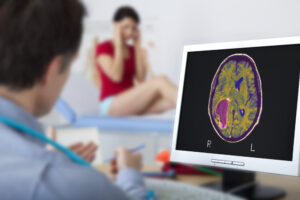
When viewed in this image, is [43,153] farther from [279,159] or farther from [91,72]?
[91,72]

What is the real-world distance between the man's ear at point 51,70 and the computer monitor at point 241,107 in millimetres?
295

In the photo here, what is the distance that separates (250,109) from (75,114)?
8.42ft

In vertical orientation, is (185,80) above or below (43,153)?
above

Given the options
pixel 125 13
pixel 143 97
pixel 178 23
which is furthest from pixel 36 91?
pixel 178 23

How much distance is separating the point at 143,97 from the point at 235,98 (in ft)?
7.69

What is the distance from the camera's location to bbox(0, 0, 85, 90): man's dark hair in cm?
64

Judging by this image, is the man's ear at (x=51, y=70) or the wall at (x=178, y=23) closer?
the man's ear at (x=51, y=70)

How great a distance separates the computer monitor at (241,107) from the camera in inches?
30.6

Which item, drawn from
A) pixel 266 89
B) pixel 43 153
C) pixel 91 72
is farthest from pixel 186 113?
pixel 91 72

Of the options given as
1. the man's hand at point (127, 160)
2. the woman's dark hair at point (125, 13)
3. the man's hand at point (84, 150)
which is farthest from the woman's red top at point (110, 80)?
the man's hand at point (84, 150)

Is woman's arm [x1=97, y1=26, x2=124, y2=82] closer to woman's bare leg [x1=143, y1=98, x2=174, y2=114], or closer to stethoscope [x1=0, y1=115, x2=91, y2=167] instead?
woman's bare leg [x1=143, y1=98, x2=174, y2=114]

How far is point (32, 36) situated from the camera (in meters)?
0.65

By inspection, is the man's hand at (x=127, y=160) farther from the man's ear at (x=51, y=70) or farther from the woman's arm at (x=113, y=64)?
the woman's arm at (x=113, y=64)

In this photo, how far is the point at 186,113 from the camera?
90 cm
